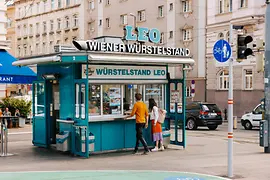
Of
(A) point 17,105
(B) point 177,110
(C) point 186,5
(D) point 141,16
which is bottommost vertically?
(A) point 17,105

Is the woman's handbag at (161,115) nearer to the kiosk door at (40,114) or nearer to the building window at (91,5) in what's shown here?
the kiosk door at (40,114)

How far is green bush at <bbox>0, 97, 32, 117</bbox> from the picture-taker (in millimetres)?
26609

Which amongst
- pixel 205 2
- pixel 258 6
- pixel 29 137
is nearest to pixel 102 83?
pixel 29 137

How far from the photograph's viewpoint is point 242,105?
39.1m

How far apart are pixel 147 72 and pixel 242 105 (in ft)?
82.9

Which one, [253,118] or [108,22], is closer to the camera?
[253,118]

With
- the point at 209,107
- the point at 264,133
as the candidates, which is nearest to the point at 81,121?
the point at 264,133

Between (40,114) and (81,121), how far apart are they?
2645mm

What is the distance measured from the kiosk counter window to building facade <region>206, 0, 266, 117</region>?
20138 millimetres

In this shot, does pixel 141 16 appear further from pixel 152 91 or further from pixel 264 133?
pixel 264 133

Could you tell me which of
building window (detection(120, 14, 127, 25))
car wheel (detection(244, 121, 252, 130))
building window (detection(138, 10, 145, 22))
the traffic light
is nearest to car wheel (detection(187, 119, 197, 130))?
car wheel (detection(244, 121, 252, 130))

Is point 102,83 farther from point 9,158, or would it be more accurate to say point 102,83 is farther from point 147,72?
point 9,158

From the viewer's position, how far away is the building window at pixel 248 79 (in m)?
38.7

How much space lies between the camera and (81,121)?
1376cm
